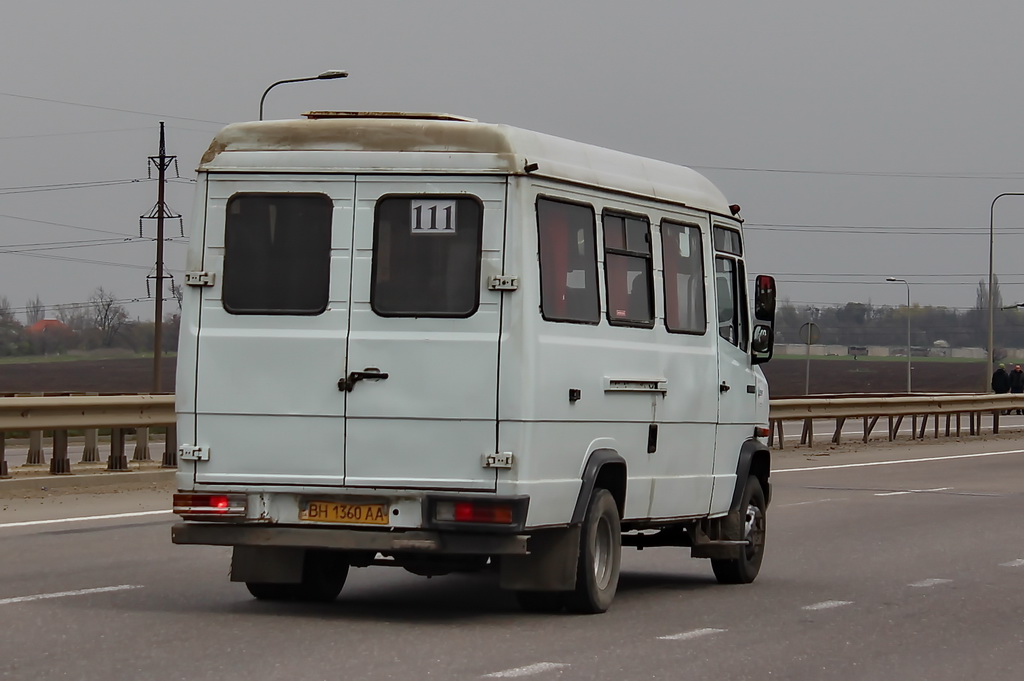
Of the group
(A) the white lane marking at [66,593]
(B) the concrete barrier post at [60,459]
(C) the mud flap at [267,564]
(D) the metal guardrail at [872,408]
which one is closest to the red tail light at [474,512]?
(C) the mud flap at [267,564]

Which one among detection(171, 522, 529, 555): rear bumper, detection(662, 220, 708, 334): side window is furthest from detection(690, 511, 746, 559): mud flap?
detection(171, 522, 529, 555): rear bumper

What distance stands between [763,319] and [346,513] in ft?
13.0

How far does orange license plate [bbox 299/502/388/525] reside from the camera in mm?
10016

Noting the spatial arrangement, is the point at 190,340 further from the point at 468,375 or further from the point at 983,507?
Result: the point at 983,507

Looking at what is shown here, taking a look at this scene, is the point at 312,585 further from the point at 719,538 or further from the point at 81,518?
the point at 81,518

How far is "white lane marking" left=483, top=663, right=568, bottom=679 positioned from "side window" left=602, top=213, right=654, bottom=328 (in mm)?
2845

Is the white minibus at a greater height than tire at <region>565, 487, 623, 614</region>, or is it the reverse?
the white minibus

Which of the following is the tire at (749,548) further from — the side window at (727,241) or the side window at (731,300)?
the side window at (727,241)

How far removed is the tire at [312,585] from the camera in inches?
430

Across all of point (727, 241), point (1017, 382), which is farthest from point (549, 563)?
point (1017, 382)

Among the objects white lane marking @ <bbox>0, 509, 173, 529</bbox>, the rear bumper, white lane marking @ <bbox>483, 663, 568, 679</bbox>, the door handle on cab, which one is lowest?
white lane marking @ <bbox>483, 663, 568, 679</bbox>

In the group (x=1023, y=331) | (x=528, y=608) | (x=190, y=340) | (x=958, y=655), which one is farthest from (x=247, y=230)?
(x=1023, y=331)

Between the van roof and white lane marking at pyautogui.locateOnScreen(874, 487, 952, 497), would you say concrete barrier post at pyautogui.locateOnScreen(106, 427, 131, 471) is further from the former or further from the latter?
the van roof

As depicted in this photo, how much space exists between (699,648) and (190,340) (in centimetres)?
321
